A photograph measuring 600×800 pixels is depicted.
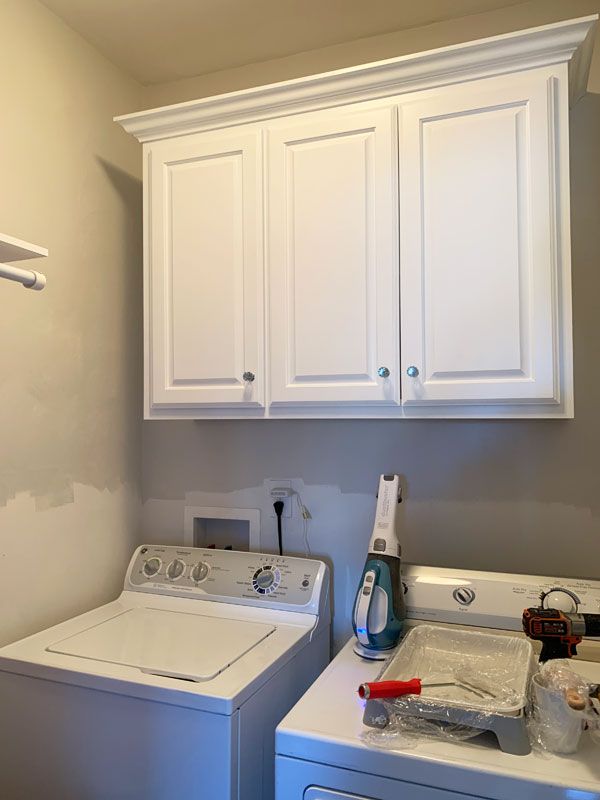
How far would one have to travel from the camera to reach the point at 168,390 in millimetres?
1725

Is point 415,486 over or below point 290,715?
over

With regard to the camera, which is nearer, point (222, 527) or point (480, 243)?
point (480, 243)

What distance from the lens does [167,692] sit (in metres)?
1.26

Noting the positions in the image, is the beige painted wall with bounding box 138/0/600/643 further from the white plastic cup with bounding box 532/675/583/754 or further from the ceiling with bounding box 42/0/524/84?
the white plastic cup with bounding box 532/675/583/754

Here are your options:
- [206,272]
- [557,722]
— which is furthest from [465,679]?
[206,272]

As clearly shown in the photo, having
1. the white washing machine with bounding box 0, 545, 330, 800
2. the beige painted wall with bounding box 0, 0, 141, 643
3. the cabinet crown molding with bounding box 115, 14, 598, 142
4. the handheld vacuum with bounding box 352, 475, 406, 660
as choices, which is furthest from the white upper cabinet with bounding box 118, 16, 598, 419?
the white washing machine with bounding box 0, 545, 330, 800

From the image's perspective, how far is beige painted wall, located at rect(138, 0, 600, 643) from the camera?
162cm

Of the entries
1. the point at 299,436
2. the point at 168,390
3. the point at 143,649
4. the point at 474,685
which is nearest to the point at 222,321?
the point at 168,390

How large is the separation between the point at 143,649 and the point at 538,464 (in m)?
1.12

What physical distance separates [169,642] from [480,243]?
1.22m

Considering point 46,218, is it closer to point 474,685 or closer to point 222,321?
point 222,321

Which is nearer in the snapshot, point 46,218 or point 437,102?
point 437,102

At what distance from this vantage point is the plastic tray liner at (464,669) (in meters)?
1.12

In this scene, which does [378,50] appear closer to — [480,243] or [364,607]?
[480,243]
